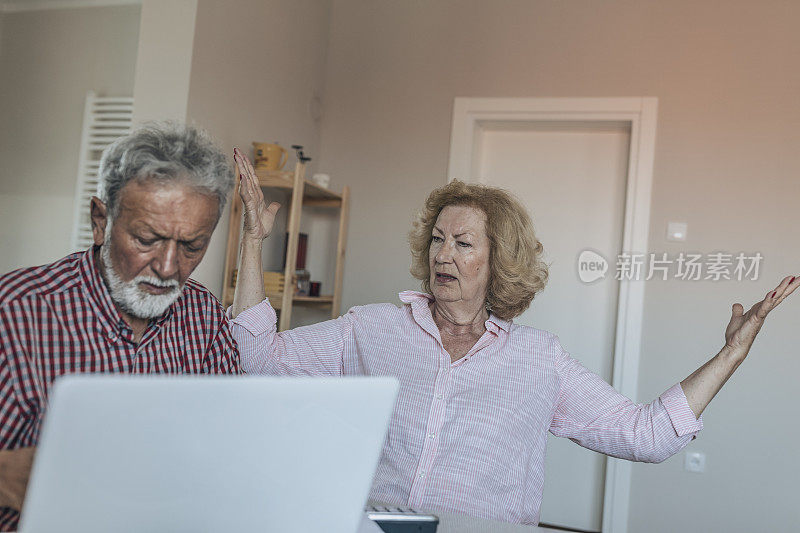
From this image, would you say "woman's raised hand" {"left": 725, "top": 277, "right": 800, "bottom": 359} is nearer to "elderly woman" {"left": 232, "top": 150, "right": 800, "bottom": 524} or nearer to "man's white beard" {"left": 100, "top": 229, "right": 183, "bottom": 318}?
"elderly woman" {"left": 232, "top": 150, "right": 800, "bottom": 524}

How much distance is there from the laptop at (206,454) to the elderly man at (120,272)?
40 centimetres

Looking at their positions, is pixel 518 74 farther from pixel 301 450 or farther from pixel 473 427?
pixel 301 450

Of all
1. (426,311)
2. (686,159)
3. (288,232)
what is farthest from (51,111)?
(686,159)

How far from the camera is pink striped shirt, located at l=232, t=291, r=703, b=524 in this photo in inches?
63.1

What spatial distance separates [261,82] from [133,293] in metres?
2.32

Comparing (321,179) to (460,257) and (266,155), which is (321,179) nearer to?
(266,155)

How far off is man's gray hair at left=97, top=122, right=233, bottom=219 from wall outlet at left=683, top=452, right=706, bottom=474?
9.13ft

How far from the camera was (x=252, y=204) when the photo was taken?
1.58 m

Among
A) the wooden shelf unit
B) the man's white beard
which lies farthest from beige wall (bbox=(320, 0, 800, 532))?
the man's white beard

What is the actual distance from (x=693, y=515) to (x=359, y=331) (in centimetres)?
218

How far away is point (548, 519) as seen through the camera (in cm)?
353

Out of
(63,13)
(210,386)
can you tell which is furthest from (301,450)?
(63,13)

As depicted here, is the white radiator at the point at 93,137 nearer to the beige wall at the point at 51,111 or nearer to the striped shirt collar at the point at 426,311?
the beige wall at the point at 51,111

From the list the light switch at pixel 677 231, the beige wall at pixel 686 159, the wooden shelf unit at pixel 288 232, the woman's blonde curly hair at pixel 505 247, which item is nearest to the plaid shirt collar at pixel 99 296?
the woman's blonde curly hair at pixel 505 247
